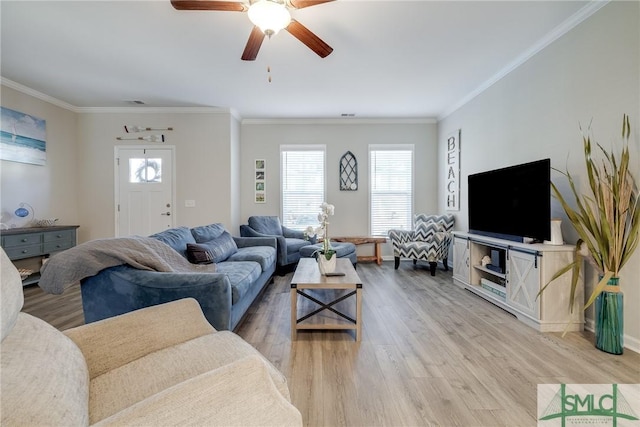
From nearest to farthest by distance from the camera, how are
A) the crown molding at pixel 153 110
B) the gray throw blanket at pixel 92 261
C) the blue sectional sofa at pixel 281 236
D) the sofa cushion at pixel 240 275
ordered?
the gray throw blanket at pixel 92 261, the sofa cushion at pixel 240 275, the blue sectional sofa at pixel 281 236, the crown molding at pixel 153 110

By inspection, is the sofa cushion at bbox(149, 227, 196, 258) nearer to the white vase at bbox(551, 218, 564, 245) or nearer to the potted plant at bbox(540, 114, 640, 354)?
the potted plant at bbox(540, 114, 640, 354)

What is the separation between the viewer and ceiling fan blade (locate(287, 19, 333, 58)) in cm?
200

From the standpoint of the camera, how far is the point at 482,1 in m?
2.25

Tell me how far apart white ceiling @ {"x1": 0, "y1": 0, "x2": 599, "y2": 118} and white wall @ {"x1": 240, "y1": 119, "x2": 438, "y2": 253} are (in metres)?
0.85

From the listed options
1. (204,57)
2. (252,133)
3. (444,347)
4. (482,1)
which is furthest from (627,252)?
(252,133)

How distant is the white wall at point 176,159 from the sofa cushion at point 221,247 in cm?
133

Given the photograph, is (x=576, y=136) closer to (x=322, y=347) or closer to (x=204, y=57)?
(x=322, y=347)

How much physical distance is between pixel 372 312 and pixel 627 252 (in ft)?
6.63

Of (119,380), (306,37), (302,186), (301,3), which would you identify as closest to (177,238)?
(119,380)

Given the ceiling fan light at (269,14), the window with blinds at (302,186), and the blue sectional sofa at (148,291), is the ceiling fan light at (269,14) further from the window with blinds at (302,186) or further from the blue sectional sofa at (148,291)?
the window with blinds at (302,186)

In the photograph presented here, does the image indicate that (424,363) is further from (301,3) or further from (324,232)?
(301,3)

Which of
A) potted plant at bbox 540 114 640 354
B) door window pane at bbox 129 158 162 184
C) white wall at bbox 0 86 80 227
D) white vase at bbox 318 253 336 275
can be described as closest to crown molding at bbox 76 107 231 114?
white wall at bbox 0 86 80 227

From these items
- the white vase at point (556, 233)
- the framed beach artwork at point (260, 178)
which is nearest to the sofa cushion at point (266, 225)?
the framed beach artwork at point (260, 178)

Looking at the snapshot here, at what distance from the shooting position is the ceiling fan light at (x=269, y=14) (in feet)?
5.71
